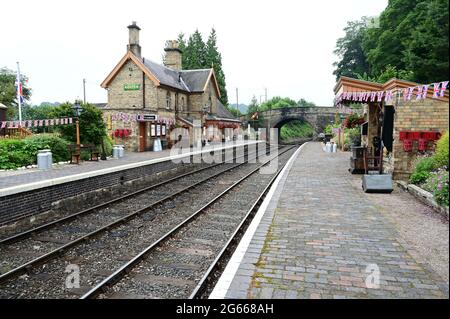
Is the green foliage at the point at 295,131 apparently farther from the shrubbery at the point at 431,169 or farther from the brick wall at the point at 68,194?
the shrubbery at the point at 431,169

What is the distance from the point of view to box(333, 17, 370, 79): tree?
54.4m

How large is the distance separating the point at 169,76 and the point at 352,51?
3840cm

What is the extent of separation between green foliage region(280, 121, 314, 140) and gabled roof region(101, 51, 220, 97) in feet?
106

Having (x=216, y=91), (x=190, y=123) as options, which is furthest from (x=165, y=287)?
(x=216, y=91)

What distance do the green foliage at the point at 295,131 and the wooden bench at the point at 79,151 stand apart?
47.9 m

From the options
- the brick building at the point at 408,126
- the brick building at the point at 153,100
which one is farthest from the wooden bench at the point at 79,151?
the brick building at the point at 408,126

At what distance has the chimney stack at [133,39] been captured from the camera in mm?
25547

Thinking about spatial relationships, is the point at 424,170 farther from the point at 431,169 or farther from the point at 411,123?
the point at 411,123

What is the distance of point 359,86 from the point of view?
449 inches

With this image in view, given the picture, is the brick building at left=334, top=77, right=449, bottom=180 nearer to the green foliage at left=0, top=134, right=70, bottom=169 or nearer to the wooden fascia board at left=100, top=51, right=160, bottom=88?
the green foliage at left=0, top=134, right=70, bottom=169

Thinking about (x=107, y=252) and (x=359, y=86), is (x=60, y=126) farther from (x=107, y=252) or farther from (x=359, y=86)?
(x=359, y=86)

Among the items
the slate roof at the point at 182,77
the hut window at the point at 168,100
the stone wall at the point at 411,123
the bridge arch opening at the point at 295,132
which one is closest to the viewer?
the stone wall at the point at 411,123

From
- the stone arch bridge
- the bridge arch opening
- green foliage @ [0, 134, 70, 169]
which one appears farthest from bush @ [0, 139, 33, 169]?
the bridge arch opening
